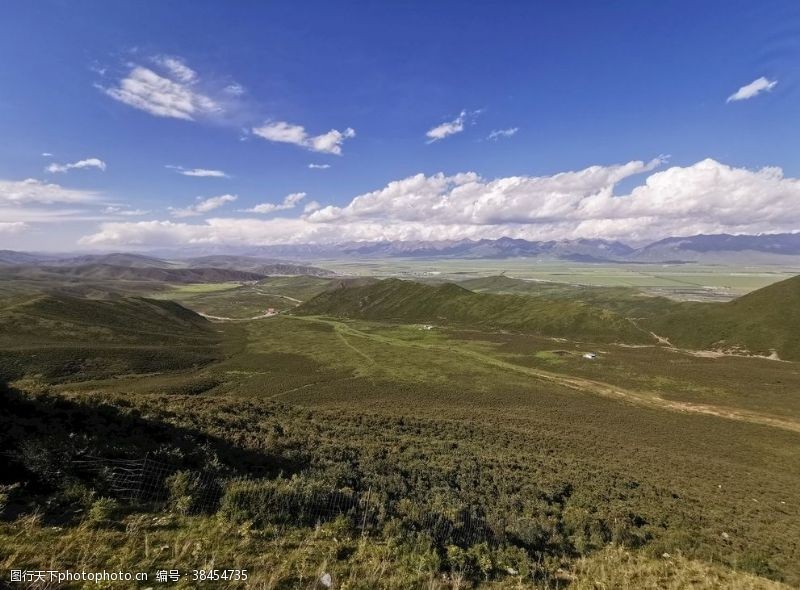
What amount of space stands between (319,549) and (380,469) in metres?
11.8

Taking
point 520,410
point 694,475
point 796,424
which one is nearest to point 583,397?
point 520,410

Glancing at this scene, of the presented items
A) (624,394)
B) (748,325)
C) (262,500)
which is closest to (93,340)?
(262,500)

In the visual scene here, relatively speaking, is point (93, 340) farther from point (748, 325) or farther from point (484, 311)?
point (748, 325)

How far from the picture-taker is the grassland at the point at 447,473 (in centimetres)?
998

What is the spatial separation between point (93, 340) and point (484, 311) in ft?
420

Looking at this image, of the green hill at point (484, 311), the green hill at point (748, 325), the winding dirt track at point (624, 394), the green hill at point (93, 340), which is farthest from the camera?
the green hill at point (484, 311)

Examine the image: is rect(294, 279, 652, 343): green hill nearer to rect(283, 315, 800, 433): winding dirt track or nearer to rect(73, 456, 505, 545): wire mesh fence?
rect(283, 315, 800, 433): winding dirt track

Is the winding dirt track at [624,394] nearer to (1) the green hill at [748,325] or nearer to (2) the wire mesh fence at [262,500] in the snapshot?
(2) the wire mesh fence at [262,500]

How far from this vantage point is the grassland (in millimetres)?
9977

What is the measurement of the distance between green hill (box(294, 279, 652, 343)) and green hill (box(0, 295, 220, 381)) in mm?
72853

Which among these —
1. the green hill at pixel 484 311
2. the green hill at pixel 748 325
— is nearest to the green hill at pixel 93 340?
the green hill at pixel 484 311

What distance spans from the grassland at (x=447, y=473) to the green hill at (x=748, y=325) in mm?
35444

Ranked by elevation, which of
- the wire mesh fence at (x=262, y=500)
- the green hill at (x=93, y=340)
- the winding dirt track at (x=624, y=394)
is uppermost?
the wire mesh fence at (x=262, y=500)

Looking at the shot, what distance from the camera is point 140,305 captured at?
5202 inches
